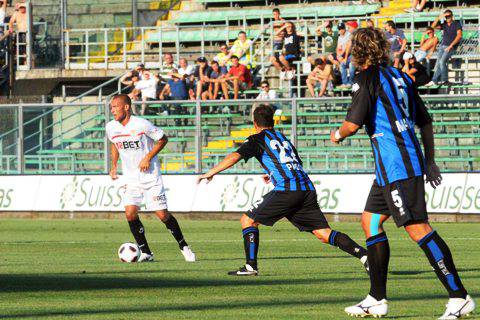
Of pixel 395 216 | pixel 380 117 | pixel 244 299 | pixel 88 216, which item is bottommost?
pixel 88 216

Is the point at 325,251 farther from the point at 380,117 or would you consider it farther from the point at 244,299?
the point at 380,117

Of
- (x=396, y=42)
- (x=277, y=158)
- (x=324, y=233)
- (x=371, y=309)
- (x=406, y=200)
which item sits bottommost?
(x=324, y=233)

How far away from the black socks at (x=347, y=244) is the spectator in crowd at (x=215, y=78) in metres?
17.1

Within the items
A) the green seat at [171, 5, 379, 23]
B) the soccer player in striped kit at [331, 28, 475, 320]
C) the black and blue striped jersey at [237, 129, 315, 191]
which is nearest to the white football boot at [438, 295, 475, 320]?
the soccer player in striped kit at [331, 28, 475, 320]

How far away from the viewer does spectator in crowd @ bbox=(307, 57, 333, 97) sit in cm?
2933

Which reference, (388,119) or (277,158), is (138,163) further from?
(388,119)

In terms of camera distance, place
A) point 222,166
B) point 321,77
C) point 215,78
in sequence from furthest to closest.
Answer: point 215,78 < point 321,77 < point 222,166

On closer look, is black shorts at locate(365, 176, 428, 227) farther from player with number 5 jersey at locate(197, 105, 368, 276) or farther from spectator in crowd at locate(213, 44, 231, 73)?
spectator in crowd at locate(213, 44, 231, 73)

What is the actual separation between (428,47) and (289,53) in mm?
3909

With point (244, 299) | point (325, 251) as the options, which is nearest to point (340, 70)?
point (325, 251)

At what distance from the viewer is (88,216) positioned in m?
26.8

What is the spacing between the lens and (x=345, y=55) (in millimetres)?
29797

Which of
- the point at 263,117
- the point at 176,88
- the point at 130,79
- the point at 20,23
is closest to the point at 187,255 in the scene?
the point at 263,117

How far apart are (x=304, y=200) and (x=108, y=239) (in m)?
6.96
